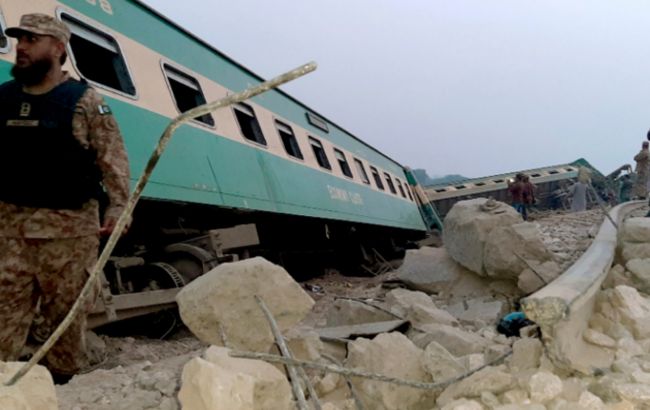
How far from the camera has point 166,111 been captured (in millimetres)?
4828

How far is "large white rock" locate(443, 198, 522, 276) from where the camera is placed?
17.6 feet

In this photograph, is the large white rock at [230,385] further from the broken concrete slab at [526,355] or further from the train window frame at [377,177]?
the train window frame at [377,177]

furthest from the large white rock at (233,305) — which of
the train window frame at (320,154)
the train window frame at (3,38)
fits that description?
the train window frame at (320,154)

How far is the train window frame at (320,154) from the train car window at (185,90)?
3137mm

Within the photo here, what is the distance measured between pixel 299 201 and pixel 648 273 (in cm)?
446

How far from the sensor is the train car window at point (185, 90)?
526cm

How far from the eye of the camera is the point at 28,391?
1562 mm

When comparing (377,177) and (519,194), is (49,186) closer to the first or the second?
(377,177)

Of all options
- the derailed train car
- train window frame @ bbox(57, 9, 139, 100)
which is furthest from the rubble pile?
train window frame @ bbox(57, 9, 139, 100)

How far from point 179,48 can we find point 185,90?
0.48 metres

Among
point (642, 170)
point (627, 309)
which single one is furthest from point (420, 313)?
point (642, 170)

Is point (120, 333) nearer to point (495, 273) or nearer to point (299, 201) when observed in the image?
point (299, 201)

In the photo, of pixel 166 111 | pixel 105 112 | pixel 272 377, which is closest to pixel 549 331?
pixel 272 377

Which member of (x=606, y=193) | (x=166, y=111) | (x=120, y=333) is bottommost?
(x=606, y=193)
